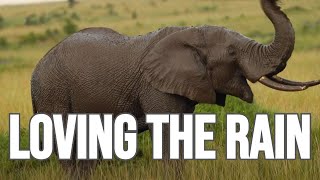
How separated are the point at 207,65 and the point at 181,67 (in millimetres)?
184

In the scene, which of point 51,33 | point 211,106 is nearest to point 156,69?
point 211,106

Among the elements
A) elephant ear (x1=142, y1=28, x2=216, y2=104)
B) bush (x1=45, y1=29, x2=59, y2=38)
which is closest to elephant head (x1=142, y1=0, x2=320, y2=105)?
elephant ear (x1=142, y1=28, x2=216, y2=104)

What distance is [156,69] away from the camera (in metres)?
5.84

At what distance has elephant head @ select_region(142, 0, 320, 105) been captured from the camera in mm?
5574

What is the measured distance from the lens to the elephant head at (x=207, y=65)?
5574mm

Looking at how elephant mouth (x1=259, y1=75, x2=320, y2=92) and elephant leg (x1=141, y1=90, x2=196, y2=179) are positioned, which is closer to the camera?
elephant mouth (x1=259, y1=75, x2=320, y2=92)

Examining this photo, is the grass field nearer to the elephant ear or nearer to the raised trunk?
the raised trunk

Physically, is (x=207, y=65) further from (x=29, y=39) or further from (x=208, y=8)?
(x=208, y=8)

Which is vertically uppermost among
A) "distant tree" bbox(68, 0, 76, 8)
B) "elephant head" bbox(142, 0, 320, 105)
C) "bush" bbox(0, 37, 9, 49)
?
"distant tree" bbox(68, 0, 76, 8)

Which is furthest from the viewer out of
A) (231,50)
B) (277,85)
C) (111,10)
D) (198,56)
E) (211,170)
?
(111,10)

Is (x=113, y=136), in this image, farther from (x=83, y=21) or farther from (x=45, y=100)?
(x=83, y=21)

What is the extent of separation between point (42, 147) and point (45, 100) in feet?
2.02

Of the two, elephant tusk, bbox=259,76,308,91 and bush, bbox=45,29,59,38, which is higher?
bush, bbox=45,29,59,38

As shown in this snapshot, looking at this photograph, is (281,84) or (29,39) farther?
(29,39)
